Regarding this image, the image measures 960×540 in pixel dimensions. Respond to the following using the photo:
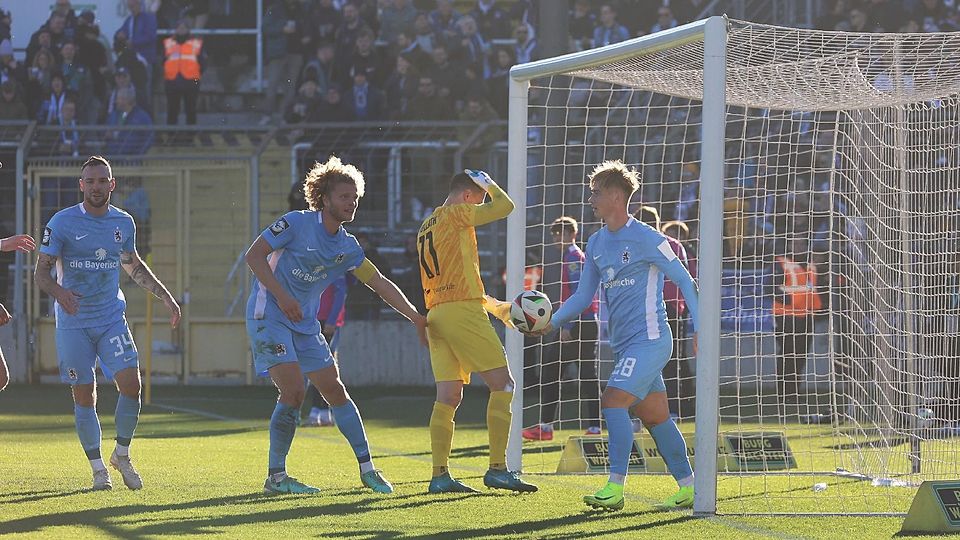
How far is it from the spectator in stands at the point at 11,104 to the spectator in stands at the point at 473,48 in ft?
22.3

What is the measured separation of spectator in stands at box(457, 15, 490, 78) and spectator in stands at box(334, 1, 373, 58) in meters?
1.43

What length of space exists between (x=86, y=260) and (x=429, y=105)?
12271mm

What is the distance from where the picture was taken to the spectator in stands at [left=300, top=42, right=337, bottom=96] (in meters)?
21.0

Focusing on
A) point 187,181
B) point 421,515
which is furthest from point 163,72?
point 421,515

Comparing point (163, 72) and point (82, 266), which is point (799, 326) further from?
point (163, 72)

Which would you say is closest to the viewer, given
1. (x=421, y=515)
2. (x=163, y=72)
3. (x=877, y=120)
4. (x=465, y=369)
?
(x=421, y=515)

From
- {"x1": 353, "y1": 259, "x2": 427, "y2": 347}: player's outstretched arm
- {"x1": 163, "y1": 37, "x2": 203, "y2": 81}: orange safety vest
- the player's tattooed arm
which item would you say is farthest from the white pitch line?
{"x1": 163, "y1": 37, "x2": 203, "y2": 81}: orange safety vest

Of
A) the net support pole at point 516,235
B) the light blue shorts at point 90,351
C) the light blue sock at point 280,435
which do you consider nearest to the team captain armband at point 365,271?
the light blue sock at point 280,435

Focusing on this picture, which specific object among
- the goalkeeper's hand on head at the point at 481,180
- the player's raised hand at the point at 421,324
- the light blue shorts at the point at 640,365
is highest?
the goalkeeper's hand on head at the point at 481,180

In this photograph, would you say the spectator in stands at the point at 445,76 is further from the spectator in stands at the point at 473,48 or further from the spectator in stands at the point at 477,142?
the spectator in stands at the point at 477,142

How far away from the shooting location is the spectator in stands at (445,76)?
20531 millimetres

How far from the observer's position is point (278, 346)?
8.22 meters

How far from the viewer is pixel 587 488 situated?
8.84m

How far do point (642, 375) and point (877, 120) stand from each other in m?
3.87
